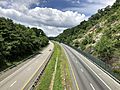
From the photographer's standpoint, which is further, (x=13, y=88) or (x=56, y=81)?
(x=56, y=81)

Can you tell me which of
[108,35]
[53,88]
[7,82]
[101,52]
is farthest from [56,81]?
[108,35]

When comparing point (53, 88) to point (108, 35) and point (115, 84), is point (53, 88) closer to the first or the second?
point (115, 84)

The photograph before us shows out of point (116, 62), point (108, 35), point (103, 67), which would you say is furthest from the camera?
point (108, 35)

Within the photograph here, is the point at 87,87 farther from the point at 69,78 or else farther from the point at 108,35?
the point at 108,35

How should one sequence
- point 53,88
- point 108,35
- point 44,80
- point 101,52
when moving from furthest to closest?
point 108,35 → point 101,52 → point 44,80 → point 53,88

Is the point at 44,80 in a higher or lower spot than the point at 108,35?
lower

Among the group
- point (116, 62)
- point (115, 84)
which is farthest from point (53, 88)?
point (116, 62)

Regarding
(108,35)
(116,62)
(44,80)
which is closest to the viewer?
(44,80)

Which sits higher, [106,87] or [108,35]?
[108,35]

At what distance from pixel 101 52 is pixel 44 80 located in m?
30.2

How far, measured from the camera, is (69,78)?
42938 mm

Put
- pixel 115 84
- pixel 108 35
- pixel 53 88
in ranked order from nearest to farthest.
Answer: pixel 53 88, pixel 115 84, pixel 108 35

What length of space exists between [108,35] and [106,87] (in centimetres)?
5703

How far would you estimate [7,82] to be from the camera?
4006 centimetres
